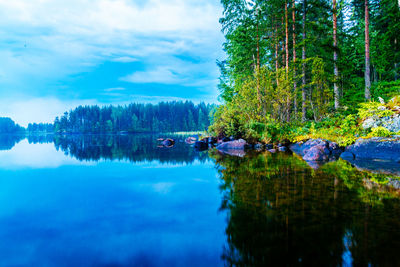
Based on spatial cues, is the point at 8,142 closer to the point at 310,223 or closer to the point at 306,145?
the point at 306,145

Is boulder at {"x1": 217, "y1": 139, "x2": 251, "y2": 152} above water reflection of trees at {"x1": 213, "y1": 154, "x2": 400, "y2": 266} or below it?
above

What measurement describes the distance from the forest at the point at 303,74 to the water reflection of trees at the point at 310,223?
30.7ft

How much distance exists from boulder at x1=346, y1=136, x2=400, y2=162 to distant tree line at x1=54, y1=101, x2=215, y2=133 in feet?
372

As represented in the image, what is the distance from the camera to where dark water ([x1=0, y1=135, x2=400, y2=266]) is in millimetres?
3154

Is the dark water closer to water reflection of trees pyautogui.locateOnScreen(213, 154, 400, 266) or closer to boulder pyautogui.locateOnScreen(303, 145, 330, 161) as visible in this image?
water reflection of trees pyautogui.locateOnScreen(213, 154, 400, 266)

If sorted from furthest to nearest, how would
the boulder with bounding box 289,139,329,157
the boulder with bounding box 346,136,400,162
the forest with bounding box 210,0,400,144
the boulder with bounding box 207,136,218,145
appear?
the boulder with bounding box 207,136,218,145 < the forest with bounding box 210,0,400,144 < the boulder with bounding box 289,139,329,157 < the boulder with bounding box 346,136,400,162

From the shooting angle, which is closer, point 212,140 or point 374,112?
point 374,112

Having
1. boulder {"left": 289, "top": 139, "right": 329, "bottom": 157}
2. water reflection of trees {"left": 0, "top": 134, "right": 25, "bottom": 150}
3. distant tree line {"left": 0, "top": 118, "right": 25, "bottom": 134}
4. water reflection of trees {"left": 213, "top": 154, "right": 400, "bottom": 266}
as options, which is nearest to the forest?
boulder {"left": 289, "top": 139, "right": 329, "bottom": 157}

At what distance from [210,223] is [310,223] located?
178 centimetres

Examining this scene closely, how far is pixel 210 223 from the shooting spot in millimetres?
4328

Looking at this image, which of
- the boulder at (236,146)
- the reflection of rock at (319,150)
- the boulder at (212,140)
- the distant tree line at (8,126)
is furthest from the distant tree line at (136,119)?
the reflection of rock at (319,150)

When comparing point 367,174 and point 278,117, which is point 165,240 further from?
point 278,117

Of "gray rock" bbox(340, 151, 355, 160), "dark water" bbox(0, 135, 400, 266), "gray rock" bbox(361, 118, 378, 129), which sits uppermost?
"gray rock" bbox(361, 118, 378, 129)

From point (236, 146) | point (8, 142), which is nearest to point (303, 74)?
point (236, 146)
